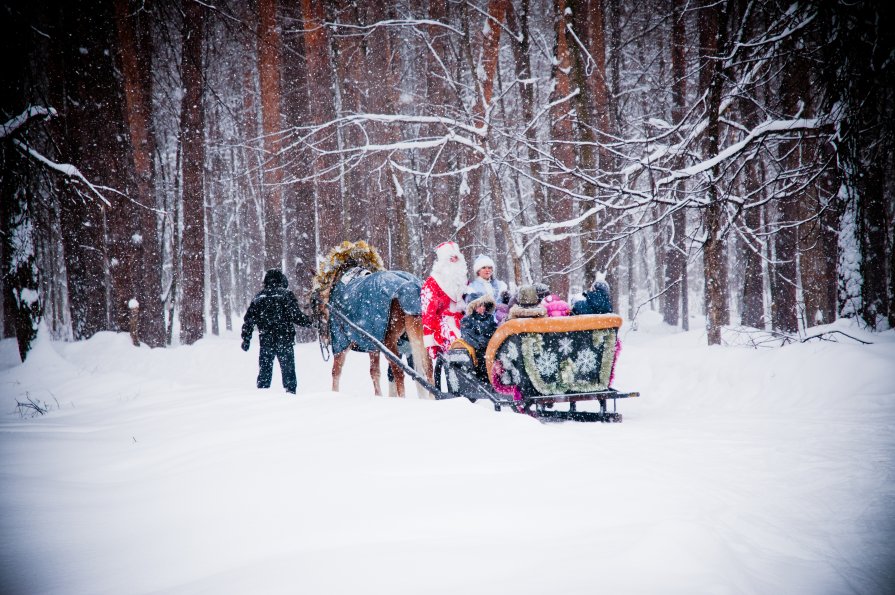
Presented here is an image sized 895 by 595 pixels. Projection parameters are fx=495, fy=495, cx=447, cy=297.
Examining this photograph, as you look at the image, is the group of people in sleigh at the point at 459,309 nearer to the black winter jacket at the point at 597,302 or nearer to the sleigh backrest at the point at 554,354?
the black winter jacket at the point at 597,302

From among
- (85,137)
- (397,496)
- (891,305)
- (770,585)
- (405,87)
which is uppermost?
(405,87)

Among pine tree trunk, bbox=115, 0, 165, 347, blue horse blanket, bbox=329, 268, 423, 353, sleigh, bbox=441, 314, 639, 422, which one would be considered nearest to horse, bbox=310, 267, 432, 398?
blue horse blanket, bbox=329, 268, 423, 353

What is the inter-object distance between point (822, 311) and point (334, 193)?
12.1 metres

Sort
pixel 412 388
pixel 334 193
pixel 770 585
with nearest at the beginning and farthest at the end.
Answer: pixel 770 585 < pixel 412 388 < pixel 334 193

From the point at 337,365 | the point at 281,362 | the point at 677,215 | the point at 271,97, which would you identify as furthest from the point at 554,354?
the point at 677,215

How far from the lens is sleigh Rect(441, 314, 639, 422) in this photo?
536 cm

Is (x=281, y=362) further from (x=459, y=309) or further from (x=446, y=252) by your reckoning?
(x=446, y=252)

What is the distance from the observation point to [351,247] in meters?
7.45

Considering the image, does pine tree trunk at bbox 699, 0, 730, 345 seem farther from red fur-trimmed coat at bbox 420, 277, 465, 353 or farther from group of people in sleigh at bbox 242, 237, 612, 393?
red fur-trimmed coat at bbox 420, 277, 465, 353

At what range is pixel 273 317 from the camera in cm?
708

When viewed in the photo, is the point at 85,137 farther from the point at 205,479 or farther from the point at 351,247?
the point at 205,479

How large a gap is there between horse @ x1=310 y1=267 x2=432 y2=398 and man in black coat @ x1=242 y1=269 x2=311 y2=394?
520 mm

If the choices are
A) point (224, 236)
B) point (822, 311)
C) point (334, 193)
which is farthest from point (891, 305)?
point (224, 236)

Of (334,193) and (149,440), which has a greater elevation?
(334,193)
